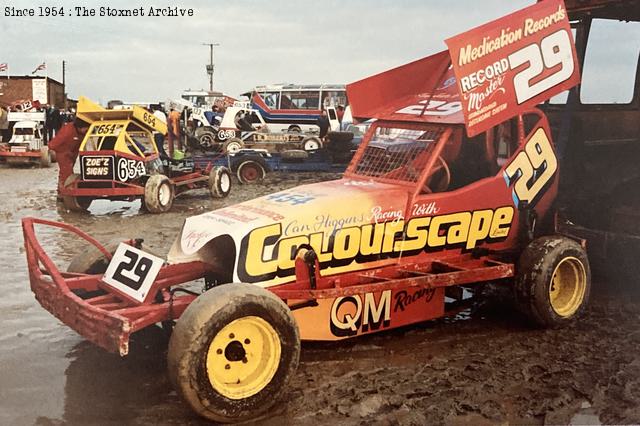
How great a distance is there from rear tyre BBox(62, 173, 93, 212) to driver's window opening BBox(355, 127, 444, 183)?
8112 millimetres

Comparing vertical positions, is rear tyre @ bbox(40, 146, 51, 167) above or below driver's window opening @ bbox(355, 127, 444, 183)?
below

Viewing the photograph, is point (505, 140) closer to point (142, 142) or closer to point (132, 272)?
point (132, 272)

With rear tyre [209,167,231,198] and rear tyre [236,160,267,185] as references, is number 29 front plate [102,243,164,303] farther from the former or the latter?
rear tyre [236,160,267,185]

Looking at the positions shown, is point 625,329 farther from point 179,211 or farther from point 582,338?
point 179,211

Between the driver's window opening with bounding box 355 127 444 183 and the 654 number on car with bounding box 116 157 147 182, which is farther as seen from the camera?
the 654 number on car with bounding box 116 157 147 182

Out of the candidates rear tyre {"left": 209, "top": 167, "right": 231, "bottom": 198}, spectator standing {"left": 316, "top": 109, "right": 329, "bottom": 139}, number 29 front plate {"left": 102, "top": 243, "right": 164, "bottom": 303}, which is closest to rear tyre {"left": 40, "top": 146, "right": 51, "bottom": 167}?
spectator standing {"left": 316, "top": 109, "right": 329, "bottom": 139}

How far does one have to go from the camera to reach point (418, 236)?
5406 millimetres

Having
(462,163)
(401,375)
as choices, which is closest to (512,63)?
(462,163)

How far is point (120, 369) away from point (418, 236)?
8.22ft

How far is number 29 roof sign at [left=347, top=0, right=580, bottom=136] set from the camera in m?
5.35

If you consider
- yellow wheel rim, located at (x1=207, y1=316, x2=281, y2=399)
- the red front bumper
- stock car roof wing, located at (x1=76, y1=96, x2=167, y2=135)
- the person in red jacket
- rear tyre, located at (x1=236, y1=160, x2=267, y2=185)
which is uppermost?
stock car roof wing, located at (x1=76, y1=96, x2=167, y2=135)

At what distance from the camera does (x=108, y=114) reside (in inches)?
487

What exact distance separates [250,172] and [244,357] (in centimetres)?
1388

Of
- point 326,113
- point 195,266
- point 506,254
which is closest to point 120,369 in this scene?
point 195,266
